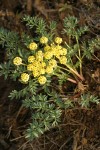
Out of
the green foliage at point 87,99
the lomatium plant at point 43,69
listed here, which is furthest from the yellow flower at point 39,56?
the green foliage at point 87,99

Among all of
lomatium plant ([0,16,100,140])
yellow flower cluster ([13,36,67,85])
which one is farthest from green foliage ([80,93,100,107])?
yellow flower cluster ([13,36,67,85])

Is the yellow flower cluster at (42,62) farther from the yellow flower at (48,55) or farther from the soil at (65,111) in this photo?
the soil at (65,111)

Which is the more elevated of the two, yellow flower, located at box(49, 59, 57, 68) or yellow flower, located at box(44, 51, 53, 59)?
yellow flower, located at box(44, 51, 53, 59)

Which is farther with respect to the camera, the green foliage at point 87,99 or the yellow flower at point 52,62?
the green foliage at point 87,99

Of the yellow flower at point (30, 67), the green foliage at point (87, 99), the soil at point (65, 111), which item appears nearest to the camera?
the yellow flower at point (30, 67)

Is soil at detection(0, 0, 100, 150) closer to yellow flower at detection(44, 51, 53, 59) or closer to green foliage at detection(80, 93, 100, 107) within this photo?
green foliage at detection(80, 93, 100, 107)

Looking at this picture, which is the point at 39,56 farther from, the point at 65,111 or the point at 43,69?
the point at 65,111
